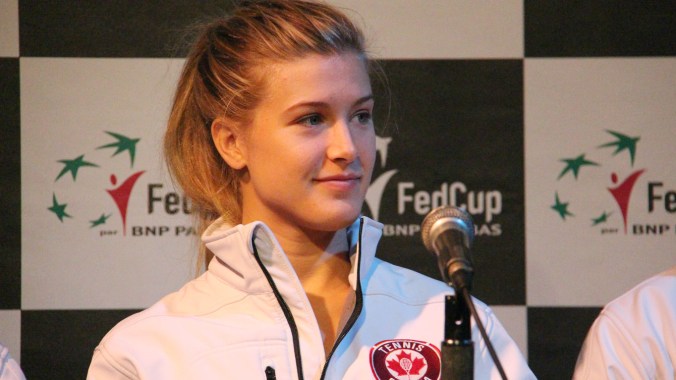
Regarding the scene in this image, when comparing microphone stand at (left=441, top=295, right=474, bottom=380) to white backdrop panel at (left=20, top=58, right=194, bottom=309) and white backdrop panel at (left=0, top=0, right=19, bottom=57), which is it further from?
white backdrop panel at (left=0, top=0, right=19, bottom=57)

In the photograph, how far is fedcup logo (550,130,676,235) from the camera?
233 centimetres

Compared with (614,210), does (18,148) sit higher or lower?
higher

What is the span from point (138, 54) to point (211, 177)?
2.36 feet

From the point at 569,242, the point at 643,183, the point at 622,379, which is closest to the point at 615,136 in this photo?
the point at 643,183

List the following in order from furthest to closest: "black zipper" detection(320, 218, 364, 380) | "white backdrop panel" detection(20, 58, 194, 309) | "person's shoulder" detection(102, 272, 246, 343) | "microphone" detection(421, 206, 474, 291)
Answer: "white backdrop panel" detection(20, 58, 194, 309), "person's shoulder" detection(102, 272, 246, 343), "black zipper" detection(320, 218, 364, 380), "microphone" detection(421, 206, 474, 291)

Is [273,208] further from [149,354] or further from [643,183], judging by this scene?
[643,183]

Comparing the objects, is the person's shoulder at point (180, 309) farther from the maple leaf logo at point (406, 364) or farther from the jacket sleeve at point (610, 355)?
the jacket sleeve at point (610, 355)

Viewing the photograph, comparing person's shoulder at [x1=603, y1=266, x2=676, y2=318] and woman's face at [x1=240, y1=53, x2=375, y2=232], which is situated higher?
woman's face at [x1=240, y1=53, x2=375, y2=232]

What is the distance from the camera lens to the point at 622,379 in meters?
1.55

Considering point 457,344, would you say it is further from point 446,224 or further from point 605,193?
point 605,193

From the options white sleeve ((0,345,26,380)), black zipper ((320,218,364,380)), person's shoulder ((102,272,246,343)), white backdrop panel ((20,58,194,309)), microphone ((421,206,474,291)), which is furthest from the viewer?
white backdrop panel ((20,58,194,309))

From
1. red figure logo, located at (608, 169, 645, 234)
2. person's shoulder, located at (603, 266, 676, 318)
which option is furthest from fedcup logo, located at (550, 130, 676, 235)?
person's shoulder, located at (603, 266, 676, 318)

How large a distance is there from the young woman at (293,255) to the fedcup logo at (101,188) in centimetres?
68

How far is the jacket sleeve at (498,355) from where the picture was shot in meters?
1.55
